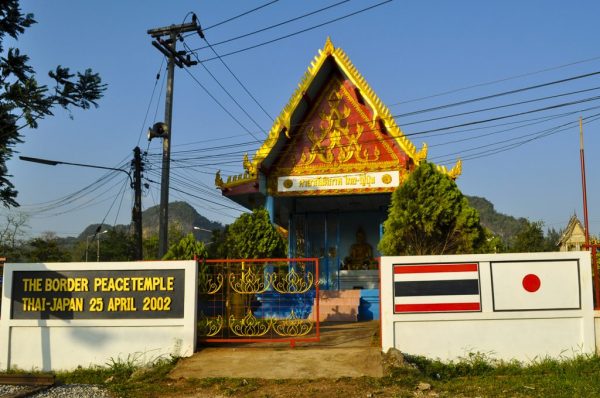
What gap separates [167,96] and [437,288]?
10.8 metres

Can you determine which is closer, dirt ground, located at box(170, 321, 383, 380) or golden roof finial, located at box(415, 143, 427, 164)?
dirt ground, located at box(170, 321, 383, 380)

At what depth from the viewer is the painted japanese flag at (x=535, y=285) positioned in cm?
934

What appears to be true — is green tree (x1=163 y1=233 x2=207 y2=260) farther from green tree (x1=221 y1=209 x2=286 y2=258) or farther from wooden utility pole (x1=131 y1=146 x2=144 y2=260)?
wooden utility pole (x1=131 y1=146 x2=144 y2=260)

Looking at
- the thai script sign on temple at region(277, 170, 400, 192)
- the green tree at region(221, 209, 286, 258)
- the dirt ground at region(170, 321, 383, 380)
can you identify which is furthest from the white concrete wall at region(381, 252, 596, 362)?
the thai script sign on temple at region(277, 170, 400, 192)

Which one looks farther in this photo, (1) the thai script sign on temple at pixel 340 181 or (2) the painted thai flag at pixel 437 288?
(1) the thai script sign on temple at pixel 340 181

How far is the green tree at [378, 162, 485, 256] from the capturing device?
38.2 ft

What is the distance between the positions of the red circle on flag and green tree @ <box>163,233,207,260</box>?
6735 mm

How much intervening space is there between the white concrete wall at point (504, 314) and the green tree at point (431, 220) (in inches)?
85.1

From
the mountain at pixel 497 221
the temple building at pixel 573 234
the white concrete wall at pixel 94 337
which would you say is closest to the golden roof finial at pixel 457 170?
the white concrete wall at pixel 94 337

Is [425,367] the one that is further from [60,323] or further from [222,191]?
[222,191]

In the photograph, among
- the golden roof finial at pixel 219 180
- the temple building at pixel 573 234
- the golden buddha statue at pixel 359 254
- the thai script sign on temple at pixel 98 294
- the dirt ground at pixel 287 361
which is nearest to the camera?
the dirt ground at pixel 287 361

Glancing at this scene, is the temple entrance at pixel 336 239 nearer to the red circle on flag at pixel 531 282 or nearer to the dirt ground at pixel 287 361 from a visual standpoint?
the dirt ground at pixel 287 361

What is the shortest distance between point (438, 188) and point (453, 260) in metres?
2.64

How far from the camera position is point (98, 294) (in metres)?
9.98
